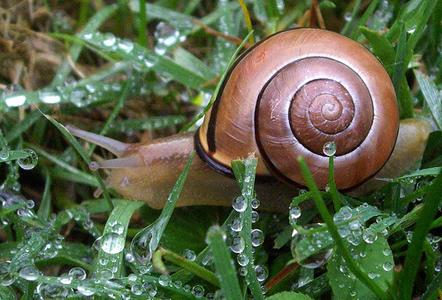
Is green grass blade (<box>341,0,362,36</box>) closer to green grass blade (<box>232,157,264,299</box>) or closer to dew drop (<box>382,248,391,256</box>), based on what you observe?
green grass blade (<box>232,157,264,299</box>)

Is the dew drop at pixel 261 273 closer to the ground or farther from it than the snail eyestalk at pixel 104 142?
farther from it

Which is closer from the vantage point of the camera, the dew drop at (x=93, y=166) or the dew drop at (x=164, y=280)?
the dew drop at (x=164, y=280)

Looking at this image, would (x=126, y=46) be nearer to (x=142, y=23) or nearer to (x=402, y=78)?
(x=142, y=23)

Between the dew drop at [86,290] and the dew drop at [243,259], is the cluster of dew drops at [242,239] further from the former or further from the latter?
the dew drop at [86,290]

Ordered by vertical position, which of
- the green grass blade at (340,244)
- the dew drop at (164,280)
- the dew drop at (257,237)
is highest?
the green grass blade at (340,244)

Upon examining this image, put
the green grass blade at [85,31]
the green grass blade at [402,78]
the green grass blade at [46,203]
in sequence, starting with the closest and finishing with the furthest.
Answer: the green grass blade at [402,78], the green grass blade at [46,203], the green grass blade at [85,31]

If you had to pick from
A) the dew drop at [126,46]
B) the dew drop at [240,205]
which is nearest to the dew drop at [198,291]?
the dew drop at [240,205]

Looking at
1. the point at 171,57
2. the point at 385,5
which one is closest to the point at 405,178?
the point at 385,5
